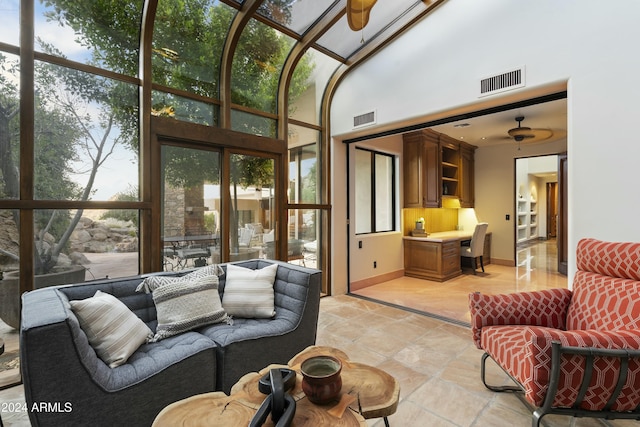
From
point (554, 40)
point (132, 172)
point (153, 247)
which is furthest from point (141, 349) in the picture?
point (554, 40)

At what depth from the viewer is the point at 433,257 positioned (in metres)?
5.48

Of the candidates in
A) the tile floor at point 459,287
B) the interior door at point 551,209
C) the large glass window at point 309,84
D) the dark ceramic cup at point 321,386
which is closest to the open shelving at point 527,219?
the interior door at point 551,209

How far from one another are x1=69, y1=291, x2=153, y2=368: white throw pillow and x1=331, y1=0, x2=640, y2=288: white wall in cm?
345

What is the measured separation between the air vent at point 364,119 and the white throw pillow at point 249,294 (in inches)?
101

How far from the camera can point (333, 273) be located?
4.64 meters

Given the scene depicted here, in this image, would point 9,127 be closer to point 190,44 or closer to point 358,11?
point 190,44

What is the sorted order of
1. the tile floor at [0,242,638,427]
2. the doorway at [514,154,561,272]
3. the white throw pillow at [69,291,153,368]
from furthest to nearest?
the doorway at [514,154,561,272], the tile floor at [0,242,638,427], the white throw pillow at [69,291,153,368]

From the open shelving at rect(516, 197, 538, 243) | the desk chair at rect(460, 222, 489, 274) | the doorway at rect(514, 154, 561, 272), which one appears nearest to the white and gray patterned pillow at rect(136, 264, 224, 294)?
the desk chair at rect(460, 222, 489, 274)

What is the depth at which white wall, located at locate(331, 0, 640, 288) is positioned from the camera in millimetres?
2312

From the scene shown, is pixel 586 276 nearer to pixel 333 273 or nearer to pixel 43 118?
pixel 333 273

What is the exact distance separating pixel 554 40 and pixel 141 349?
412cm

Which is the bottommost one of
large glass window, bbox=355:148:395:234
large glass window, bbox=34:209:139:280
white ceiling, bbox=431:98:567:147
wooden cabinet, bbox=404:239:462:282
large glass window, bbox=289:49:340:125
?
wooden cabinet, bbox=404:239:462:282

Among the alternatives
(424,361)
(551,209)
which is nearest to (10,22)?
(424,361)

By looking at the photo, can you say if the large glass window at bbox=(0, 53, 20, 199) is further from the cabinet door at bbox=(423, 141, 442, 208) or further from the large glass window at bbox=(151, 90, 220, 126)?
the cabinet door at bbox=(423, 141, 442, 208)
